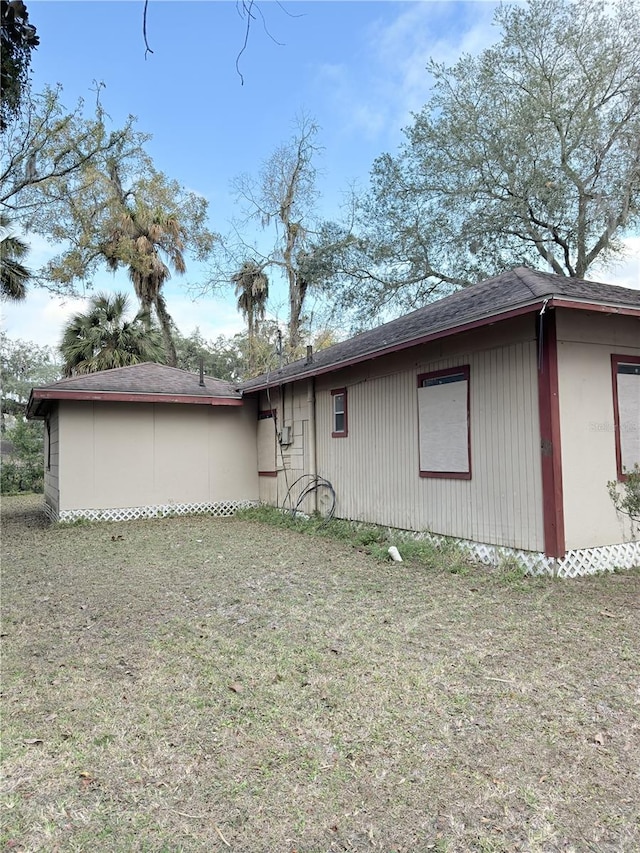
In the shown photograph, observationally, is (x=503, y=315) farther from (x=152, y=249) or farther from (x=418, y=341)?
(x=152, y=249)

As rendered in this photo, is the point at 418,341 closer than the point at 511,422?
No

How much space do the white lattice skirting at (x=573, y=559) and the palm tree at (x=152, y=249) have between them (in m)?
14.3

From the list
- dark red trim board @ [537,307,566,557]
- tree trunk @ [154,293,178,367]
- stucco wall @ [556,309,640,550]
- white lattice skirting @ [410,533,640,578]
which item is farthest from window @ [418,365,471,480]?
tree trunk @ [154,293,178,367]

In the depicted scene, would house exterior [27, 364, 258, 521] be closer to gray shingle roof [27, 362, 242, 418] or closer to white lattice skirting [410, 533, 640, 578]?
gray shingle roof [27, 362, 242, 418]

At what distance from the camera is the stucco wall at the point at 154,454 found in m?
10.2

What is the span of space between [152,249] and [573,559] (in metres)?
17.3

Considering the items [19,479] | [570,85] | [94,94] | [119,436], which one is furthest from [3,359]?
[570,85]

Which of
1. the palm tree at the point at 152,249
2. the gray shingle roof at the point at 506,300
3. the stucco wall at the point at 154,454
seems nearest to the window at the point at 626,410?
the gray shingle roof at the point at 506,300

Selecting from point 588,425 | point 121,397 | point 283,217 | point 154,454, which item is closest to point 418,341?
point 588,425

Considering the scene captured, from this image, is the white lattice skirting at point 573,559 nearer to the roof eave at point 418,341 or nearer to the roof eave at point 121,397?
the roof eave at point 418,341

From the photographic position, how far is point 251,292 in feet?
75.8

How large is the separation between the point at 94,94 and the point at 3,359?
24.0m

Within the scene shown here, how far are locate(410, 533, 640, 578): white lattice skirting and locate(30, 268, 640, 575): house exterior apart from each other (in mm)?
15

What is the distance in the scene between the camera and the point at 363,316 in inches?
763
